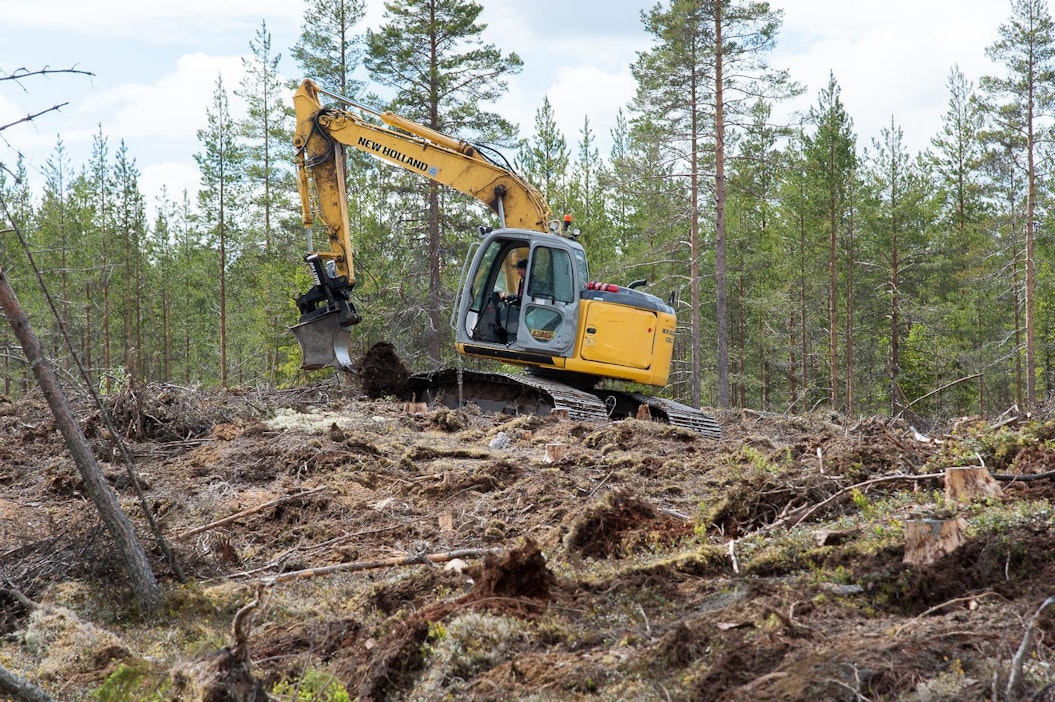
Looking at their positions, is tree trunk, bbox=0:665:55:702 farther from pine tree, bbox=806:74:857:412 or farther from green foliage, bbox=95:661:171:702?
pine tree, bbox=806:74:857:412

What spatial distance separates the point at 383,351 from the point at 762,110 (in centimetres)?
1136

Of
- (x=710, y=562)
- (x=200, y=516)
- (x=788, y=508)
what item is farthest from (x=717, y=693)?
(x=200, y=516)

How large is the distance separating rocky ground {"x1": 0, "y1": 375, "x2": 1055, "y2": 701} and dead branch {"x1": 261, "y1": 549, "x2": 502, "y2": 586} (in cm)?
2

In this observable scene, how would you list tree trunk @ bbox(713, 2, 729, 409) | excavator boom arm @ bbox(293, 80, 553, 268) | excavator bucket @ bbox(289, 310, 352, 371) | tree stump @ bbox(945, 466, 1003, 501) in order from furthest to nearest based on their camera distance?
tree trunk @ bbox(713, 2, 729, 409), excavator boom arm @ bbox(293, 80, 553, 268), excavator bucket @ bbox(289, 310, 352, 371), tree stump @ bbox(945, 466, 1003, 501)

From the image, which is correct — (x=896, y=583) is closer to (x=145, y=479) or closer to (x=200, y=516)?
(x=200, y=516)

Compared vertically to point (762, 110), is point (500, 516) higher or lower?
lower

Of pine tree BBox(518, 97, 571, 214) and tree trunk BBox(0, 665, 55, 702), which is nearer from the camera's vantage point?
tree trunk BBox(0, 665, 55, 702)

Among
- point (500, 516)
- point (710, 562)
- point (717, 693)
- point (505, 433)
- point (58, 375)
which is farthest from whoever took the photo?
point (505, 433)

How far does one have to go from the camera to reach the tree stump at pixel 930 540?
4504mm

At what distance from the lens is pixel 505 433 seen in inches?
434

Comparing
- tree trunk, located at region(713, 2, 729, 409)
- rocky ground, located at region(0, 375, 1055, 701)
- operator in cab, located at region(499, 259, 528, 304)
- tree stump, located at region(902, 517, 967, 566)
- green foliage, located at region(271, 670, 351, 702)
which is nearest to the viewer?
rocky ground, located at region(0, 375, 1055, 701)

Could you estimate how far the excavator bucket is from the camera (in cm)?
1406

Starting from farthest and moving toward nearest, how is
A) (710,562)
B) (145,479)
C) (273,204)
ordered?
(273,204) → (145,479) → (710,562)

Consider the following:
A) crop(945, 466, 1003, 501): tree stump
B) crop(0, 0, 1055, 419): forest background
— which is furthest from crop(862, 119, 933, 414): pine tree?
crop(945, 466, 1003, 501): tree stump
